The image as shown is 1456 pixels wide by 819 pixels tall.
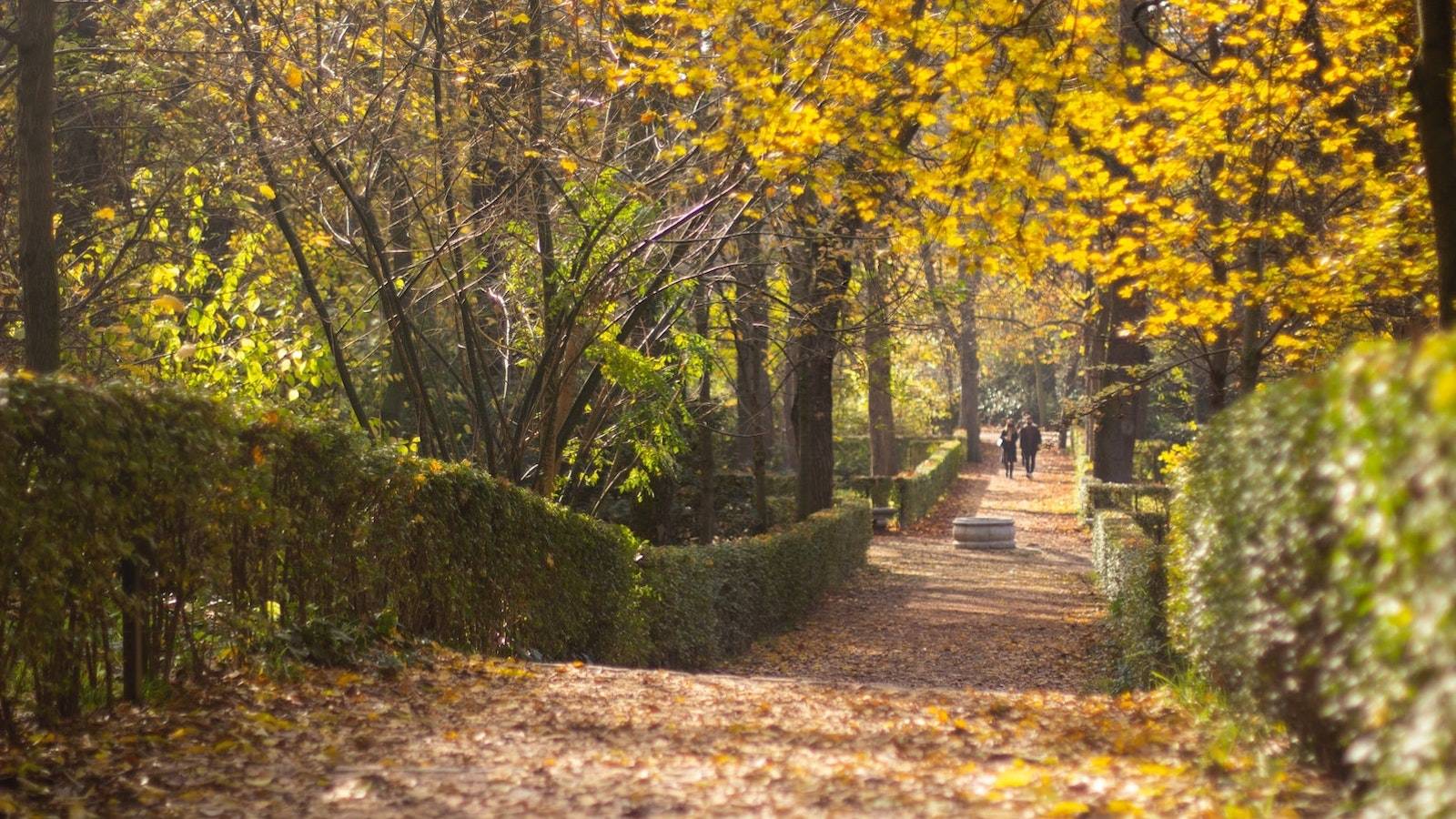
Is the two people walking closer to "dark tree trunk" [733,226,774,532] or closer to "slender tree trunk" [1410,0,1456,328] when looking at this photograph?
"dark tree trunk" [733,226,774,532]

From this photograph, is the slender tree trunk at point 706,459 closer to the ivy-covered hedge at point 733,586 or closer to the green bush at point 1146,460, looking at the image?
the ivy-covered hedge at point 733,586

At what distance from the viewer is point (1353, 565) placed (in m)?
3.26

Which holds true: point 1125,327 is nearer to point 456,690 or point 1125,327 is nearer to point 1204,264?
point 1204,264

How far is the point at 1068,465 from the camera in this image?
50094 millimetres

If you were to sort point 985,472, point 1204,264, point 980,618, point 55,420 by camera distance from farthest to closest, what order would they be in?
point 985,472 < point 980,618 < point 1204,264 < point 55,420

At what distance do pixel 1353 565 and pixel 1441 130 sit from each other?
4.70 metres

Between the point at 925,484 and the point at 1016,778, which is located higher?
the point at 1016,778

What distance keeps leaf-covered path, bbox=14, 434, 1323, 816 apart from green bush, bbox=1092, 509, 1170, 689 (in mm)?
1971

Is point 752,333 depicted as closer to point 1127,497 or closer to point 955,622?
point 955,622

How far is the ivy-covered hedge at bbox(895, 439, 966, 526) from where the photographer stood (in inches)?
1172

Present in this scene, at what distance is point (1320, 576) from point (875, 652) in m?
10.6

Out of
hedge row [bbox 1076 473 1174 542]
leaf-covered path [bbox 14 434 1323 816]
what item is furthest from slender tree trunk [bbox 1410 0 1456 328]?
hedge row [bbox 1076 473 1174 542]

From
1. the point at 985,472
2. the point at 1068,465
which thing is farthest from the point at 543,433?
the point at 1068,465

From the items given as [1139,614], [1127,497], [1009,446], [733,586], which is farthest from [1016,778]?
[1009,446]
